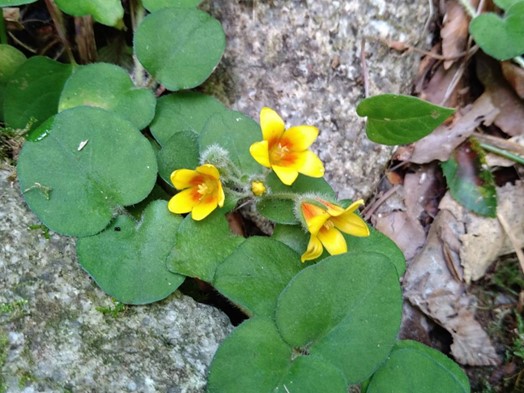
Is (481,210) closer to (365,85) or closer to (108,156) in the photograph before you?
(365,85)

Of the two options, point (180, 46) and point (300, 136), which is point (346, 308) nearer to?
point (300, 136)

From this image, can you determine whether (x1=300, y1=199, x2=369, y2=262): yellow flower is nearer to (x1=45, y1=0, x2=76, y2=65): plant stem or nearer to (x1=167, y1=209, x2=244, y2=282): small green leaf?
(x1=167, y1=209, x2=244, y2=282): small green leaf

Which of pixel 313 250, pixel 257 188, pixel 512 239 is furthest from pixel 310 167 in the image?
pixel 512 239

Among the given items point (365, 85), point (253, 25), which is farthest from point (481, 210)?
point (253, 25)

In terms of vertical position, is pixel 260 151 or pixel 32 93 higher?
pixel 260 151

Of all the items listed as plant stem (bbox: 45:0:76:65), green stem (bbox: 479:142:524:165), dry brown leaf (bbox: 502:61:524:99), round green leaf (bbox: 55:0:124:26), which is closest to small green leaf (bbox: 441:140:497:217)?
green stem (bbox: 479:142:524:165)

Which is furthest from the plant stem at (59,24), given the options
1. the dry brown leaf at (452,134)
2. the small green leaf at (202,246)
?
the dry brown leaf at (452,134)
